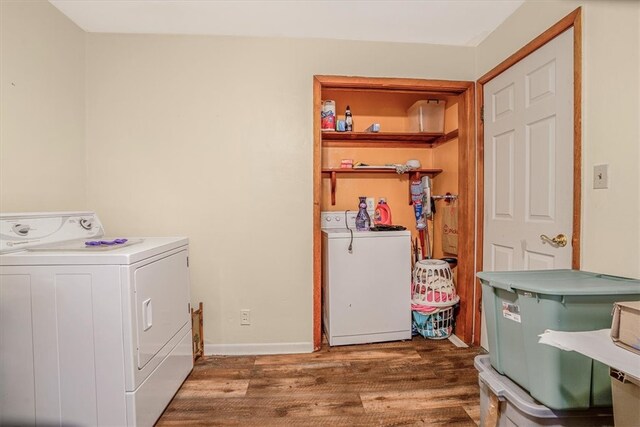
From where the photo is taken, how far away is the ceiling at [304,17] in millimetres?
1746

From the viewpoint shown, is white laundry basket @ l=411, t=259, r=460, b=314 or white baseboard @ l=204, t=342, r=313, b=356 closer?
white baseboard @ l=204, t=342, r=313, b=356

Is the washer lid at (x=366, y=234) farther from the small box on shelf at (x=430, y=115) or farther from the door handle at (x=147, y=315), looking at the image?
the door handle at (x=147, y=315)

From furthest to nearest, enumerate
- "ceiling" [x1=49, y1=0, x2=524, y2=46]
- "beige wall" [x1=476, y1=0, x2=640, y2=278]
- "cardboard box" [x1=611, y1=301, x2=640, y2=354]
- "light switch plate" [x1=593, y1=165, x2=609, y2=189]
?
"ceiling" [x1=49, y1=0, x2=524, y2=46]
"light switch plate" [x1=593, y1=165, x2=609, y2=189]
"beige wall" [x1=476, y1=0, x2=640, y2=278]
"cardboard box" [x1=611, y1=301, x2=640, y2=354]

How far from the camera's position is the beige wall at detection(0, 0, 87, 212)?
1517 mm

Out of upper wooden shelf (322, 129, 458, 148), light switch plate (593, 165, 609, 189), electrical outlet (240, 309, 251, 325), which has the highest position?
upper wooden shelf (322, 129, 458, 148)

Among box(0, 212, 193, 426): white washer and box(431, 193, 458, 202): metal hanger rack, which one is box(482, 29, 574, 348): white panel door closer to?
box(431, 193, 458, 202): metal hanger rack

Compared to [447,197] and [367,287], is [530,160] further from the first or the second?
[367,287]

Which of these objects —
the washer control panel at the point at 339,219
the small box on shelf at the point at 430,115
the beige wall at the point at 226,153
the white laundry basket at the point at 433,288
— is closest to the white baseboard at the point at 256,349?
the beige wall at the point at 226,153

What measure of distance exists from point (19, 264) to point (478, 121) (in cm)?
281

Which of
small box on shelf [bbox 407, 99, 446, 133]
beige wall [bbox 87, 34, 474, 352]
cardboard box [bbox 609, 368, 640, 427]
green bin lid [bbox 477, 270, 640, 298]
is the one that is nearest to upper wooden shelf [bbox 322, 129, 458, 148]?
small box on shelf [bbox 407, 99, 446, 133]

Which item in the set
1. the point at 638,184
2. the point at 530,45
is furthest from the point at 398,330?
the point at 530,45

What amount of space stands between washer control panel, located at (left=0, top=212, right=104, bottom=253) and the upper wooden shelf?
1.82 meters

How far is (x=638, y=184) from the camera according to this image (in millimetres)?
1149

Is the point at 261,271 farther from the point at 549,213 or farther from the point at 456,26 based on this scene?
the point at 456,26
